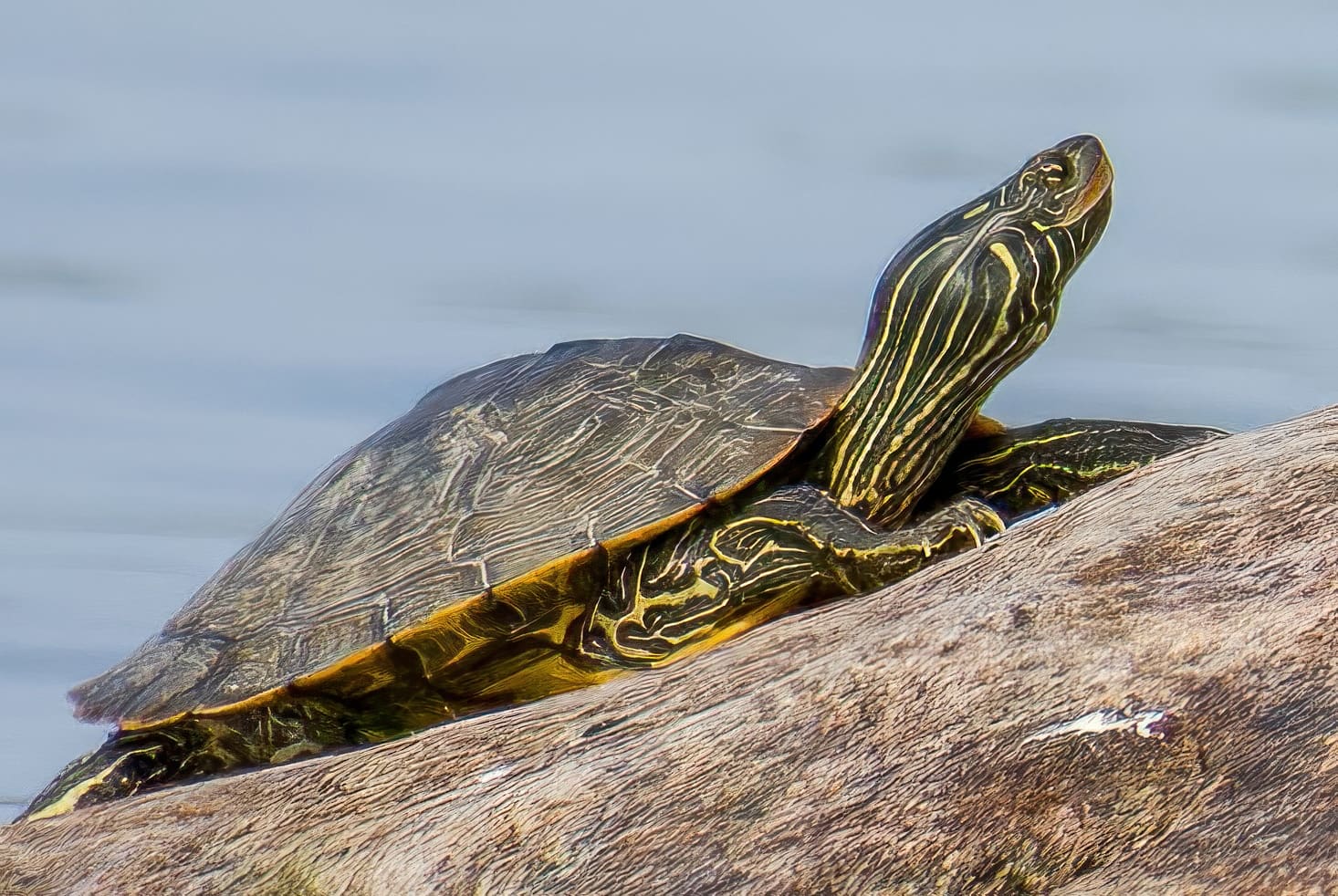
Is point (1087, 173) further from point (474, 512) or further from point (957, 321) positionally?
point (474, 512)

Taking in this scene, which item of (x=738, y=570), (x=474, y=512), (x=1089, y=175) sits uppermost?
(x=1089, y=175)

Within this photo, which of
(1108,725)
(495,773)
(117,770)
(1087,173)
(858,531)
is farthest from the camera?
(1087,173)

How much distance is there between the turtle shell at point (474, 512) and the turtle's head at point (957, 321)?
13 centimetres

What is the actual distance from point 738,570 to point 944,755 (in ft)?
3.10

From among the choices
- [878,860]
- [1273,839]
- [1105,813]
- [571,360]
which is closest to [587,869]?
[878,860]

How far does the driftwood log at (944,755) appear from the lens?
1713mm

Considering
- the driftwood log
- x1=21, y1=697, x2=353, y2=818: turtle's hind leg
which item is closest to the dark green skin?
x1=21, y1=697, x2=353, y2=818: turtle's hind leg

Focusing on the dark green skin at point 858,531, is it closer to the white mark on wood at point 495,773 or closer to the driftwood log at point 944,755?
the driftwood log at point 944,755

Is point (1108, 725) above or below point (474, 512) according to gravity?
below

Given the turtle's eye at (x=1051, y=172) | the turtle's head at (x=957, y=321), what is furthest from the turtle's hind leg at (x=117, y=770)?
the turtle's eye at (x=1051, y=172)

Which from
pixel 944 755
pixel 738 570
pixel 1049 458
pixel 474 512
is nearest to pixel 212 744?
pixel 474 512

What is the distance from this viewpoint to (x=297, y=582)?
2.98 meters

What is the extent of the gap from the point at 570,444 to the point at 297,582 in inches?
28.2

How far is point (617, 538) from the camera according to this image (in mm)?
2723
